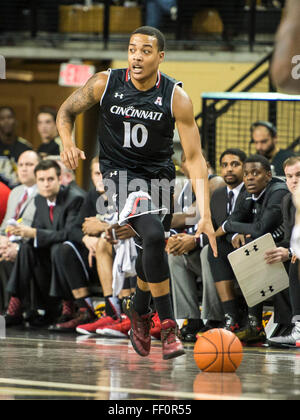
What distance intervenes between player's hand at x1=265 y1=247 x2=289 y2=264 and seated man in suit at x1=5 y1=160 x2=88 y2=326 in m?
2.65

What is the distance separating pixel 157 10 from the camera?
15477mm

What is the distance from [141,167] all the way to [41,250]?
3840mm

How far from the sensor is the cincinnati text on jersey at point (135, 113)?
19.3ft

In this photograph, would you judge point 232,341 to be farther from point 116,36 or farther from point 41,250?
point 116,36

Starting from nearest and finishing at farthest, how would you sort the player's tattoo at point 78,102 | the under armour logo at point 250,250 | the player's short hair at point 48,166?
1. the player's tattoo at point 78,102
2. the under armour logo at point 250,250
3. the player's short hair at point 48,166

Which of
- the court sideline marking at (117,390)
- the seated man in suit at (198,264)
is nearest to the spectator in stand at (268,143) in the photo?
the seated man in suit at (198,264)

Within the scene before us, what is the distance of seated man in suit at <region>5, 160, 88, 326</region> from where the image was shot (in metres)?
9.52

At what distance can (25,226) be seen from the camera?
9.48 m

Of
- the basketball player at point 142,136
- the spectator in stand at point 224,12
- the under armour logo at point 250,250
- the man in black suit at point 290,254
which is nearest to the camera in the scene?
the basketball player at point 142,136

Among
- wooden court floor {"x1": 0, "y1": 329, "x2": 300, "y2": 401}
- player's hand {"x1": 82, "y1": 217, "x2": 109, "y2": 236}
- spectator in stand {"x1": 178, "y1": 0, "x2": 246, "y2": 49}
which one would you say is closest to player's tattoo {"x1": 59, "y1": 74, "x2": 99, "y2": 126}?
wooden court floor {"x1": 0, "y1": 329, "x2": 300, "y2": 401}

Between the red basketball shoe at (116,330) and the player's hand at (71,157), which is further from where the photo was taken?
the red basketball shoe at (116,330)

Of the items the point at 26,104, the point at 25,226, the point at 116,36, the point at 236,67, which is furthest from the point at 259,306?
the point at 26,104

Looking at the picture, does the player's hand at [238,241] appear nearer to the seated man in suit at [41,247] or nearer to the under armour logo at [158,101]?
the seated man in suit at [41,247]

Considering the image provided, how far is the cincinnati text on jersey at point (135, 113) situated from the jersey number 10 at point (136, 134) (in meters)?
0.06
